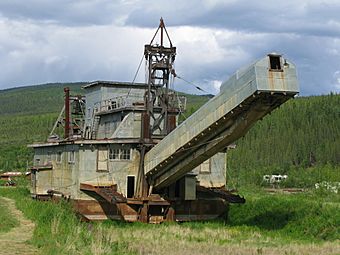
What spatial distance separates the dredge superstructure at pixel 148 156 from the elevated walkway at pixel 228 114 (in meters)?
0.04

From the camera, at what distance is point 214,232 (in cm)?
2381

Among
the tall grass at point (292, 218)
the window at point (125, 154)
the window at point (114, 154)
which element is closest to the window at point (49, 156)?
the window at point (114, 154)

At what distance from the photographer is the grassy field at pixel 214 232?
16.1 metres

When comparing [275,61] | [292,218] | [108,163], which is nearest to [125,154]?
Answer: [108,163]

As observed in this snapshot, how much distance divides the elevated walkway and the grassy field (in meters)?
2.75

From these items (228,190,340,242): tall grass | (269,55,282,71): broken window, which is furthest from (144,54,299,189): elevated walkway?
(228,190,340,242): tall grass

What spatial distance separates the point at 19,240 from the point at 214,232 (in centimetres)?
1022

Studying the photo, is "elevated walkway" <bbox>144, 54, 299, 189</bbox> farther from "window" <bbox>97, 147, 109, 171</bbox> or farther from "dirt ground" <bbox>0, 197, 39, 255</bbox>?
"dirt ground" <bbox>0, 197, 39, 255</bbox>

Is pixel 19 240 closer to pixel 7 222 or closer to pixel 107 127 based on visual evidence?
pixel 7 222

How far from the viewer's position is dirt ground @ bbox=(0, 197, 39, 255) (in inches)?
532

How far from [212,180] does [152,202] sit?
4.14 metres

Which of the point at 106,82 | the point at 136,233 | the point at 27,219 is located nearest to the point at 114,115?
the point at 106,82

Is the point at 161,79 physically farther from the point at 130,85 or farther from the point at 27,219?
the point at 27,219

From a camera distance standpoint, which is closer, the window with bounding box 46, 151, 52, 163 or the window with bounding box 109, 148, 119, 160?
the window with bounding box 109, 148, 119, 160
